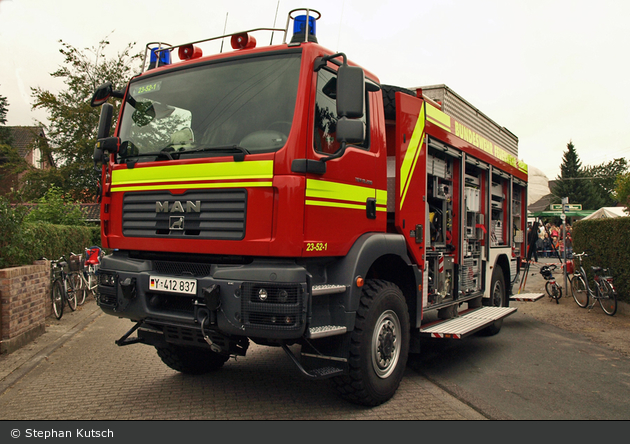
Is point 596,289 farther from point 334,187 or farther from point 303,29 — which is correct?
point 303,29

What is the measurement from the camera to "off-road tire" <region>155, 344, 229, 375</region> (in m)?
5.30

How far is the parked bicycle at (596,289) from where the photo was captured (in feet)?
32.2

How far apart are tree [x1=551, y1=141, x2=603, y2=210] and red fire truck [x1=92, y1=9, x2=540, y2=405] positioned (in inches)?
2391

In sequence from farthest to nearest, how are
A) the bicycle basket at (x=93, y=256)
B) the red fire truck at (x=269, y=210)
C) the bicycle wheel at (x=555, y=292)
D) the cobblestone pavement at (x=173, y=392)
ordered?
1. the bicycle wheel at (x=555, y=292)
2. the bicycle basket at (x=93, y=256)
3. the cobblestone pavement at (x=173, y=392)
4. the red fire truck at (x=269, y=210)

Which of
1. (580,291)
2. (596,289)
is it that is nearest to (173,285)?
(596,289)

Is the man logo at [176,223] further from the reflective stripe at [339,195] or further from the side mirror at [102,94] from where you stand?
the side mirror at [102,94]

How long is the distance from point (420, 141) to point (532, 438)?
304 centimetres

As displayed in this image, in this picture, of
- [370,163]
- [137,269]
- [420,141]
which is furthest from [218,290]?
[420,141]

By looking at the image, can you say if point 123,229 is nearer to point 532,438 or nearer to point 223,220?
point 223,220

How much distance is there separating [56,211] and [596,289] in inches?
508

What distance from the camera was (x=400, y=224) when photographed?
16.9ft

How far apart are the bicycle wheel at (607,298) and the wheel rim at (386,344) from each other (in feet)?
22.3

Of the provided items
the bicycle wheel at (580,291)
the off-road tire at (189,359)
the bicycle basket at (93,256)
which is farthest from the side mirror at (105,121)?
the bicycle wheel at (580,291)

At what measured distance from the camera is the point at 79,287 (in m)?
10.5
